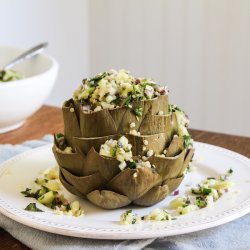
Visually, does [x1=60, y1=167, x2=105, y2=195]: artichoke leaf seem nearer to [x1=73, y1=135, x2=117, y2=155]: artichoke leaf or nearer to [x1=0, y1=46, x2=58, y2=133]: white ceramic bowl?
[x1=73, y1=135, x2=117, y2=155]: artichoke leaf

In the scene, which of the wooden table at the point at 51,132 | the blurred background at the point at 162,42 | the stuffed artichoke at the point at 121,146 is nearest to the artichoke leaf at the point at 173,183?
the stuffed artichoke at the point at 121,146

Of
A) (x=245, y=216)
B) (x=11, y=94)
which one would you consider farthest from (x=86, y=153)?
(x=11, y=94)

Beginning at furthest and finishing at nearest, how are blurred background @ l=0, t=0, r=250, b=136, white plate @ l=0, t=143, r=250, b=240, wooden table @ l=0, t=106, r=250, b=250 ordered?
blurred background @ l=0, t=0, r=250, b=136
wooden table @ l=0, t=106, r=250, b=250
white plate @ l=0, t=143, r=250, b=240

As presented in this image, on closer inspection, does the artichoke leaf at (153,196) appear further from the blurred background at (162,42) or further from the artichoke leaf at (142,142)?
the blurred background at (162,42)

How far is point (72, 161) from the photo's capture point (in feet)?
2.70

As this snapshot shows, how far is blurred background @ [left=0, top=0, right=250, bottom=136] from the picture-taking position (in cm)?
189

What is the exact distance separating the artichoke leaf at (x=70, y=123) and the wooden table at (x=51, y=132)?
36 cm

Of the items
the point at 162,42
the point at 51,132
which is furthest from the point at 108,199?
the point at 162,42

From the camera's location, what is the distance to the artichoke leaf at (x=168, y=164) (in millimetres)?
801

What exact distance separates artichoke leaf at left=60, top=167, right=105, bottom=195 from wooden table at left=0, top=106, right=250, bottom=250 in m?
0.36

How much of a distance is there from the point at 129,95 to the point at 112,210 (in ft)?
0.50

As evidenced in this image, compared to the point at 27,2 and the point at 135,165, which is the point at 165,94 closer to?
the point at 135,165

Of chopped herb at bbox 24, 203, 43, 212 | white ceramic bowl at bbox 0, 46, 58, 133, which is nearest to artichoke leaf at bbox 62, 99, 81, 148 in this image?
chopped herb at bbox 24, 203, 43, 212

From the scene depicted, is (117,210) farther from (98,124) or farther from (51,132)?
(51,132)
